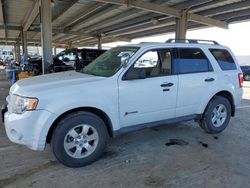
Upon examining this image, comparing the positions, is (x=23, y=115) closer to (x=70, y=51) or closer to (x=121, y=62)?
(x=121, y=62)

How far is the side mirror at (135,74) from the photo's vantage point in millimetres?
3721

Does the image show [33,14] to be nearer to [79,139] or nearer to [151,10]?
[151,10]

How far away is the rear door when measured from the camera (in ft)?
14.2

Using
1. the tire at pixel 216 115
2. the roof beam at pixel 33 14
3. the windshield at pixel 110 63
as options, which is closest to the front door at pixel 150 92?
the windshield at pixel 110 63

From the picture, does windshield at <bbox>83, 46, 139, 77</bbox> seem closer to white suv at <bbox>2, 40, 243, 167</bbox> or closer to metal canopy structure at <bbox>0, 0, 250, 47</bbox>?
white suv at <bbox>2, 40, 243, 167</bbox>

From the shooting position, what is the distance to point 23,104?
3.21 metres

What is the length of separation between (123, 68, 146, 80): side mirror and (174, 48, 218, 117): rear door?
31.2 inches

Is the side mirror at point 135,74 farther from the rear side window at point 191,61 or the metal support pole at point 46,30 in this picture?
the metal support pole at point 46,30

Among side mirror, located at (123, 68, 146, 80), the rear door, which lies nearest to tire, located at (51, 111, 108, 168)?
side mirror, located at (123, 68, 146, 80)

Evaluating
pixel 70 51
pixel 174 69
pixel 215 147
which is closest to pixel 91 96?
pixel 174 69

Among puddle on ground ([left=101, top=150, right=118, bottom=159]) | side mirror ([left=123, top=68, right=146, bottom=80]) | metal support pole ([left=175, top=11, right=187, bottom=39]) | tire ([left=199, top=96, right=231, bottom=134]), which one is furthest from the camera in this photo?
metal support pole ([left=175, top=11, right=187, bottom=39])

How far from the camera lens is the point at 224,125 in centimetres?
510

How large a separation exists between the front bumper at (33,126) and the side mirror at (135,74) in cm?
122

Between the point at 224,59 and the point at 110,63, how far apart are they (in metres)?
2.40
